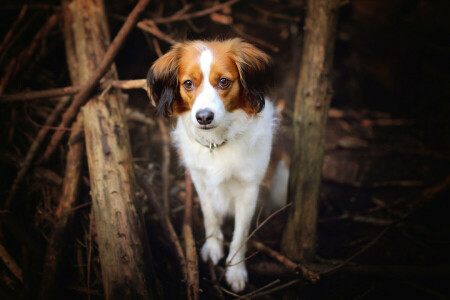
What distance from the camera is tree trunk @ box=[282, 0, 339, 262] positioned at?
7.97 feet

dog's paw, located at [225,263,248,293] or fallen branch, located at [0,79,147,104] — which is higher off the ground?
fallen branch, located at [0,79,147,104]

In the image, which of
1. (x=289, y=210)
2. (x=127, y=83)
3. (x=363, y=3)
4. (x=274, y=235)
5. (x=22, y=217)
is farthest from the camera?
(x=363, y=3)

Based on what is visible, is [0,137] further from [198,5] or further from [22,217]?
→ [198,5]

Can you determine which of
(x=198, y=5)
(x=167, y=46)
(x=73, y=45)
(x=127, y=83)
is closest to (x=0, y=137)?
(x=73, y=45)

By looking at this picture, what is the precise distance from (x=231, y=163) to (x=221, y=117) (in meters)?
0.49

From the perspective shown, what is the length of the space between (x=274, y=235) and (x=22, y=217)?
8.08 ft

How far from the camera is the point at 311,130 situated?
97.3 inches

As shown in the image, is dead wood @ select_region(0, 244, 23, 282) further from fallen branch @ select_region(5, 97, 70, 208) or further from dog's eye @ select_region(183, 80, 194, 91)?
dog's eye @ select_region(183, 80, 194, 91)

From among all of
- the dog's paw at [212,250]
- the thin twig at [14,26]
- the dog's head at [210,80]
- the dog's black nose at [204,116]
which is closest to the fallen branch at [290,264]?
the dog's paw at [212,250]

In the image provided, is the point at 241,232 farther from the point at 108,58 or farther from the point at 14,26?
the point at 14,26

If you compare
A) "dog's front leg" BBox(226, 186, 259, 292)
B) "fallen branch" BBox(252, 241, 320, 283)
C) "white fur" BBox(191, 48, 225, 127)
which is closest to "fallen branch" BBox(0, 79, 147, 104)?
"white fur" BBox(191, 48, 225, 127)

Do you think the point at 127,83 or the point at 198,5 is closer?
the point at 127,83

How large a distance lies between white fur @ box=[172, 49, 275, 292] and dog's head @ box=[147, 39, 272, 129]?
0.08 m

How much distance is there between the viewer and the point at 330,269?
→ 2.18m
